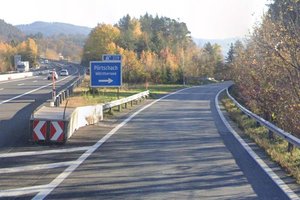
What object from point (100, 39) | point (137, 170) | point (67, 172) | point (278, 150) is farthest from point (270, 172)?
point (100, 39)

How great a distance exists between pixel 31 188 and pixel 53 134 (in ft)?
17.2

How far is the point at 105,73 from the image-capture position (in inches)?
1027

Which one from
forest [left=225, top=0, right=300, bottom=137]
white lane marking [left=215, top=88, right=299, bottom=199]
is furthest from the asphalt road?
forest [left=225, top=0, right=300, bottom=137]

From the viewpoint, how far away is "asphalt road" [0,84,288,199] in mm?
8148

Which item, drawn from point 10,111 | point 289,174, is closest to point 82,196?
point 289,174

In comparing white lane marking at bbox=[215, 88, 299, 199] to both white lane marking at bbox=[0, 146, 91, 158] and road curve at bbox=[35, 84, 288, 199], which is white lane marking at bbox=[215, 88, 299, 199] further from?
white lane marking at bbox=[0, 146, 91, 158]

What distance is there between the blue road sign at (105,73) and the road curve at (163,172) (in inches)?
409

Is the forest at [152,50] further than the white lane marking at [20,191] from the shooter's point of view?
Yes

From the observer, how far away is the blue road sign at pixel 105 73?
1018 inches

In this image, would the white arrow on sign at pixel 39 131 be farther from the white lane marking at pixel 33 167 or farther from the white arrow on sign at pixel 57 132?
the white lane marking at pixel 33 167

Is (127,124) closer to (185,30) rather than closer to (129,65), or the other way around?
(129,65)

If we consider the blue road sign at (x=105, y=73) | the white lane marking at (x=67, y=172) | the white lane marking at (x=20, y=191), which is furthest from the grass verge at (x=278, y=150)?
the blue road sign at (x=105, y=73)

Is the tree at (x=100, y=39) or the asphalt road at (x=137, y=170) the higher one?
the tree at (x=100, y=39)

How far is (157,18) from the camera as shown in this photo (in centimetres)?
17362
